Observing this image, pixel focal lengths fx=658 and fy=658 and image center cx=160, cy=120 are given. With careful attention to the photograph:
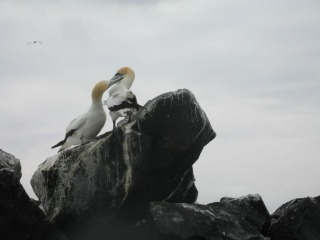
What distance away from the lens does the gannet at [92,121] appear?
14883mm

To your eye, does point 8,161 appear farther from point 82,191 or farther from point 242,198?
point 242,198

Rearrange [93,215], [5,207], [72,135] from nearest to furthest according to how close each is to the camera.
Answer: [5,207] < [93,215] < [72,135]

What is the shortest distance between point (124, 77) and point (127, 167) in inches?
149

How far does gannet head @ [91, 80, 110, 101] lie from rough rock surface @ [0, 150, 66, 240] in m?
3.18

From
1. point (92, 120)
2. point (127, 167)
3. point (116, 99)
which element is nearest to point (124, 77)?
point (92, 120)

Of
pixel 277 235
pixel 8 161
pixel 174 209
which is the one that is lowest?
pixel 277 235

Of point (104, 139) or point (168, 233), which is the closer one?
point (168, 233)

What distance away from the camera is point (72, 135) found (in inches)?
599

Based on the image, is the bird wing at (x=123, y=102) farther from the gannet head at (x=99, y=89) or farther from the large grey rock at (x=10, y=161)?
the large grey rock at (x=10, y=161)

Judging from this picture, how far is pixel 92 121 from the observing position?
14.9 metres

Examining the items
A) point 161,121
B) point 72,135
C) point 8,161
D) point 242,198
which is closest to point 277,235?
point 242,198

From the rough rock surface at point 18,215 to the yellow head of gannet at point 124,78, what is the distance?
436 centimetres

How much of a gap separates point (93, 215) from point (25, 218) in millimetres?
1391

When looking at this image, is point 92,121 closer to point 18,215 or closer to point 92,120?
point 92,120
